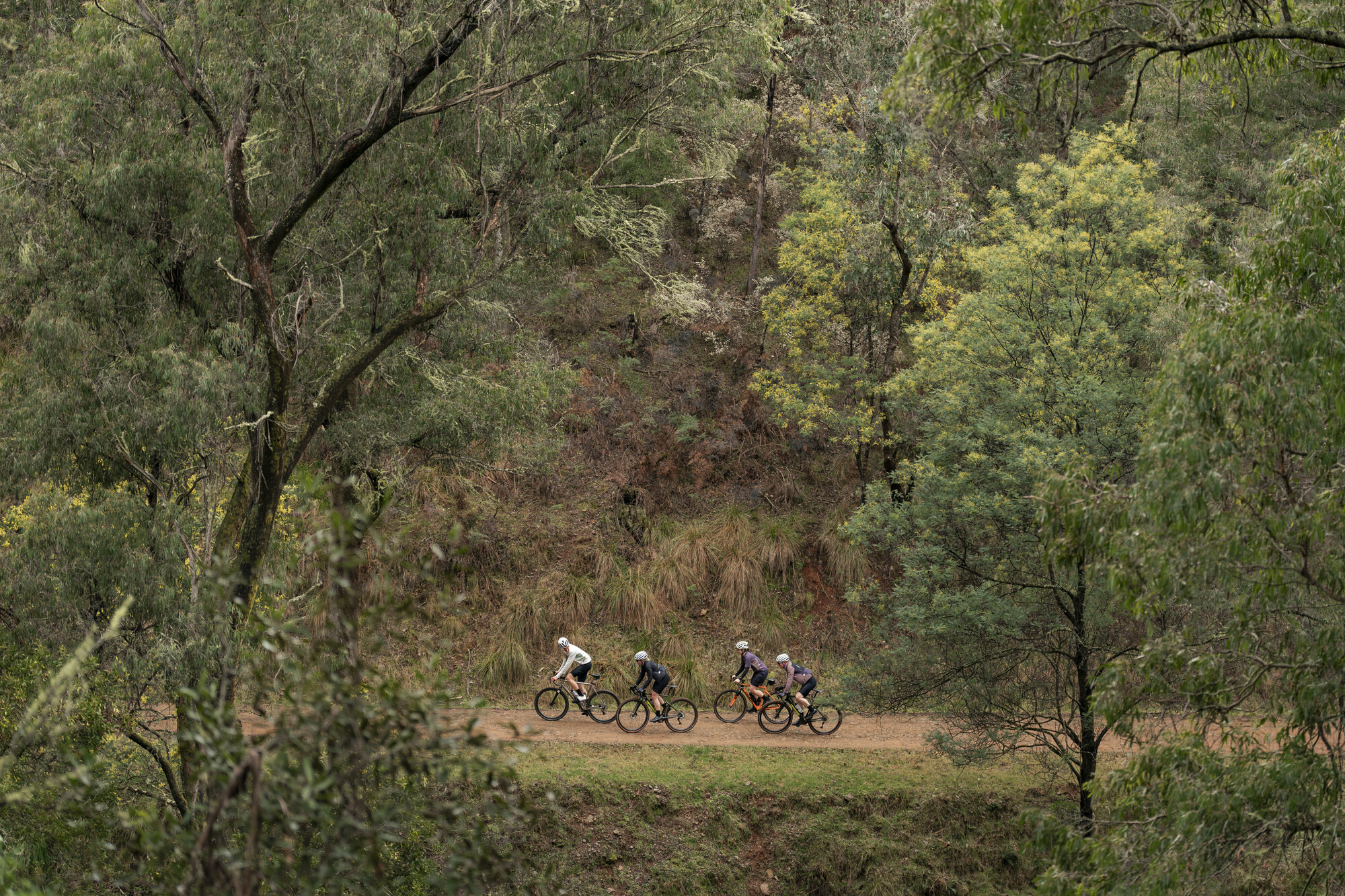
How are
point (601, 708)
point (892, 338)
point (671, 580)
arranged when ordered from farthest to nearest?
point (671, 580)
point (892, 338)
point (601, 708)

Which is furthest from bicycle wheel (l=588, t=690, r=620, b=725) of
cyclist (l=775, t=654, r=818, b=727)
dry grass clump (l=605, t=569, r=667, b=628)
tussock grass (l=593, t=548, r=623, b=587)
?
tussock grass (l=593, t=548, r=623, b=587)

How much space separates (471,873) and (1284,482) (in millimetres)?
5863

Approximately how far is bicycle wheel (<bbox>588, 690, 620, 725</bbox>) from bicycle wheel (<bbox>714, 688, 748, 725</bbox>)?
1999 millimetres

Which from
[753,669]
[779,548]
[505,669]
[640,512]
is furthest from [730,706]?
[640,512]

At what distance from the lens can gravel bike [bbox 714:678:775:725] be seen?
62.9ft

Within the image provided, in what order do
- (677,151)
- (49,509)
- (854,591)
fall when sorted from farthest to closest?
1. (677,151)
2. (854,591)
3. (49,509)

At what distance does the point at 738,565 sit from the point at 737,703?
3.83 m

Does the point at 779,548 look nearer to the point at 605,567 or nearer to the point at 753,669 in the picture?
the point at 605,567

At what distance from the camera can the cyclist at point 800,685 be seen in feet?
60.4

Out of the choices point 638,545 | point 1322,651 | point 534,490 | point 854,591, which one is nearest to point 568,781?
point 854,591

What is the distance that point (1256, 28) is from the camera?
8109 millimetres

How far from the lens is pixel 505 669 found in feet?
69.6

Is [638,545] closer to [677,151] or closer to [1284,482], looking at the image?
[677,151]

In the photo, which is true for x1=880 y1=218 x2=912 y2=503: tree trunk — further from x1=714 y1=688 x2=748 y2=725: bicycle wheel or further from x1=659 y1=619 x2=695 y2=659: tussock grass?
x1=659 y1=619 x2=695 y2=659: tussock grass
